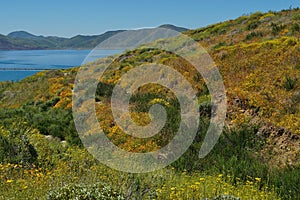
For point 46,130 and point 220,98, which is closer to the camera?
point 220,98

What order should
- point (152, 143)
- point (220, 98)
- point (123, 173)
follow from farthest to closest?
point (220, 98) < point (152, 143) < point (123, 173)

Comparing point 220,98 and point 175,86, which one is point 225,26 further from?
point 220,98

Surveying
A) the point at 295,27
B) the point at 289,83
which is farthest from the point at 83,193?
the point at 295,27

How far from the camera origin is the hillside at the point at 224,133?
5.92 m

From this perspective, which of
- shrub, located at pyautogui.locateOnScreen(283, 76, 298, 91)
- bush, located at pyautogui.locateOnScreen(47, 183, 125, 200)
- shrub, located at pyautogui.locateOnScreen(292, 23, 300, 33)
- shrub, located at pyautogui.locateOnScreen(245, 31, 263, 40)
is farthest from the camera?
shrub, located at pyautogui.locateOnScreen(245, 31, 263, 40)

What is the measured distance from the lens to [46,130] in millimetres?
11234

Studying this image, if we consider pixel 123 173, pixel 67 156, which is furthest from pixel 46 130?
pixel 123 173

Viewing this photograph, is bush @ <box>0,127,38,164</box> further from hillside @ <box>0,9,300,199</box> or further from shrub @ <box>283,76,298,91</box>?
shrub @ <box>283,76,298,91</box>

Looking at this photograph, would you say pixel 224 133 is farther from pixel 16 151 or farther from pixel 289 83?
pixel 16 151

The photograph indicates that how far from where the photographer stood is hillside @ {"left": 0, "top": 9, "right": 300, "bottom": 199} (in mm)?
5922

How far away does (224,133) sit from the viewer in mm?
8648

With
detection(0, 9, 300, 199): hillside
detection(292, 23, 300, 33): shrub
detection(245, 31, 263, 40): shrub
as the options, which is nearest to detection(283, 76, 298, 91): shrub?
detection(0, 9, 300, 199): hillside

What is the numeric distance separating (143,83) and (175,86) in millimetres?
2123

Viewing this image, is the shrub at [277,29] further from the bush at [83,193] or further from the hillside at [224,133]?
the bush at [83,193]
